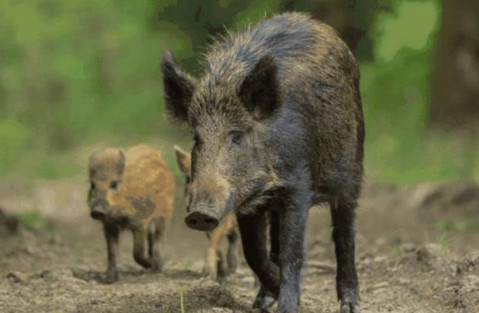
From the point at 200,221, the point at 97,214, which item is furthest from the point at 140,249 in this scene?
the point at 200,221

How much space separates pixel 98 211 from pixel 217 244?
3.06 feet

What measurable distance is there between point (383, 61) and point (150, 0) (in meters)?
5.29

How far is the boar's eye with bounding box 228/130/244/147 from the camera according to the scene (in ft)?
19.7

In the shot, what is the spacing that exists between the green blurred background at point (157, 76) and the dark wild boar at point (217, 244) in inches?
81.3

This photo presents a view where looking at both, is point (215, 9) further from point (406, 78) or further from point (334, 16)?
point (406, 78)

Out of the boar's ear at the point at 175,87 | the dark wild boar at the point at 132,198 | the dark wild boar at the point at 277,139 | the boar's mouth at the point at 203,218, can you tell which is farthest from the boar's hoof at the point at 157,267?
the boar's mouth at the point at 203,218

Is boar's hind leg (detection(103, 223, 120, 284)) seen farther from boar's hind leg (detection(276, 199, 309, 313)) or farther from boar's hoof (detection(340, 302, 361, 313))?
boar's hind leg (detection(276, 199, 309, 313))

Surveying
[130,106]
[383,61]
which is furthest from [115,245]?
[130,106]

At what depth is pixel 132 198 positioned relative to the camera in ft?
29.5

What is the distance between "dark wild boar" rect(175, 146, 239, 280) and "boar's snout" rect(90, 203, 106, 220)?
0.64 meters

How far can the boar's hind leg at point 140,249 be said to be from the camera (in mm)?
8898

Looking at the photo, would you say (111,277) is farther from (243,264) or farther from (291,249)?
(291,249)

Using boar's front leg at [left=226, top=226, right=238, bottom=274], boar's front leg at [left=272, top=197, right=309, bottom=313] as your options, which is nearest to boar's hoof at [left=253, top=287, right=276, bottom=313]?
boar's front leg at [left=272, top=197, right=309, bottom=313]

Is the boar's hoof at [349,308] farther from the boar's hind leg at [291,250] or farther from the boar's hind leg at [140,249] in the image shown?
the boar's hind leg at [140,249]
